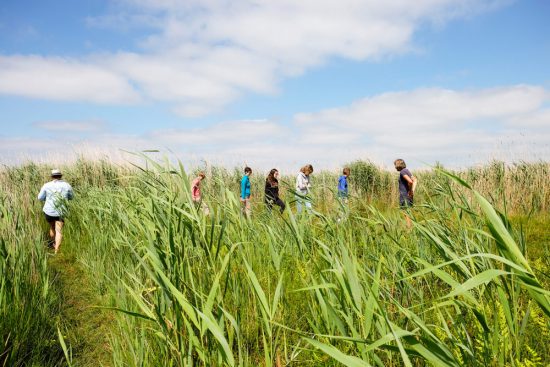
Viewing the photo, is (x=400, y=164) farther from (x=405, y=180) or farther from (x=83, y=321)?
(x=83, y=321)

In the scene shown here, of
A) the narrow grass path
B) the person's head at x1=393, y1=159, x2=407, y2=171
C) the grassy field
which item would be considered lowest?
the narrow grass path

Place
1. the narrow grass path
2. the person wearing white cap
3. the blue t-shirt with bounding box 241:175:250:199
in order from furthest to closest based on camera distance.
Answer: the blue t-shirt with bounding box 241:175:250:199 → the person wearing white cap → the narrow grass path

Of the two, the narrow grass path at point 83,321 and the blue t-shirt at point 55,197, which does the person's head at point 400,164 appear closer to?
the narrow grass path at point 83,321

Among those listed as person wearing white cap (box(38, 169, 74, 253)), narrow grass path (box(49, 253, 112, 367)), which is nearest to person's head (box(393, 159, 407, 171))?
narrow grass path (box(49, 253, 112, 367))

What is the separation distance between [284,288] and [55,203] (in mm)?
6060

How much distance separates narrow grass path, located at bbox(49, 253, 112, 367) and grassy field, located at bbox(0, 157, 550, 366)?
16 millimetres

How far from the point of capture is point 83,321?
3.41 meters

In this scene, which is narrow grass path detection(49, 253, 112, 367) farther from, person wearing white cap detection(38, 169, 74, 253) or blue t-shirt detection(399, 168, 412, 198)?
blue t-shirt detection(399, 168, 412, 198)

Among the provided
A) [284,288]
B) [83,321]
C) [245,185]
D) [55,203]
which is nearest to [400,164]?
[245,185]

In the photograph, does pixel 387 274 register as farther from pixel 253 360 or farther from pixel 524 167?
pixel 524 167

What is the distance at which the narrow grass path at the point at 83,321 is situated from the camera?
272 cm

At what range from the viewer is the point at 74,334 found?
3047 mm

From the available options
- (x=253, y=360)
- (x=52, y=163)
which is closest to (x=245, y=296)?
(x=253, y=360)

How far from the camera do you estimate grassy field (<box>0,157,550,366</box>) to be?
1.19m
